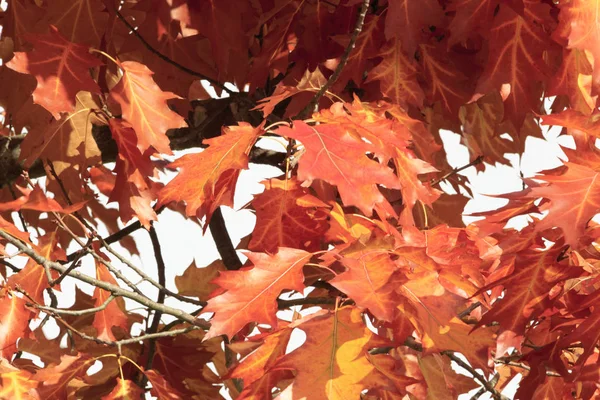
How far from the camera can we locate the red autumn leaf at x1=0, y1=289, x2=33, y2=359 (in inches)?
42.8

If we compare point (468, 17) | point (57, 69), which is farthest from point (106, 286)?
point (468, 17)

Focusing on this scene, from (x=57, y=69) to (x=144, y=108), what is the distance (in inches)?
5.2

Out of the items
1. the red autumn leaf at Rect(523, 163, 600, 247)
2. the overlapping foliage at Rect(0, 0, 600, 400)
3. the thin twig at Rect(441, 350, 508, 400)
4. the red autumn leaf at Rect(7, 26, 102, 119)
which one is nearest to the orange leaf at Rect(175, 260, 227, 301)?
the overlapping foliage at Rect(0, 0, 600, 400)

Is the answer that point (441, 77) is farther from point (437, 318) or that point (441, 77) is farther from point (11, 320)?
point (11, 320)

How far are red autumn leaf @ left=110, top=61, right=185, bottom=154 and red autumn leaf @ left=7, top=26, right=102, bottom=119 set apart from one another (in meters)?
0.04

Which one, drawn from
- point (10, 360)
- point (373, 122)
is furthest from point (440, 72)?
point (10, 360)

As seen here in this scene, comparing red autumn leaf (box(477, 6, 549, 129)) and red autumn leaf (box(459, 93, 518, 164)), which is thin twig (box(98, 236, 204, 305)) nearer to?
red autumn leaf (box(477, 6, 549, 129))

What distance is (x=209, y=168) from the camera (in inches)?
40.8

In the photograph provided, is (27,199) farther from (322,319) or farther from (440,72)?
(440,72)

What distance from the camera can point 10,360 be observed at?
113 centimetres

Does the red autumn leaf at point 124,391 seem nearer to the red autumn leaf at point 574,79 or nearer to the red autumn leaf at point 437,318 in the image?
the red autumn leaf at point 437,318

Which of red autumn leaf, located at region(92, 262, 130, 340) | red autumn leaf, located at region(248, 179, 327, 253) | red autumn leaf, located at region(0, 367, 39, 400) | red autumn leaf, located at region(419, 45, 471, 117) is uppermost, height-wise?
red autumn leaf, located at region(419, 45, 471, 117)

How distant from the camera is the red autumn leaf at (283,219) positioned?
1096mm

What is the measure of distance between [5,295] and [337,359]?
448 mm
